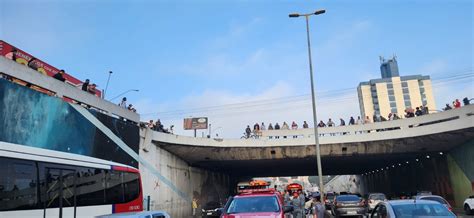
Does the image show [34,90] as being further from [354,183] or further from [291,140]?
[354,183]

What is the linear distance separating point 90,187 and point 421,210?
922 centimetres

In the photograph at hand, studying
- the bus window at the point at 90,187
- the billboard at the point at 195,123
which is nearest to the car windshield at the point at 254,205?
the bus window at the point at 90,187

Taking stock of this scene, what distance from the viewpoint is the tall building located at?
14600cm

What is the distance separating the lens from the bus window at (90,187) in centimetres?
1177

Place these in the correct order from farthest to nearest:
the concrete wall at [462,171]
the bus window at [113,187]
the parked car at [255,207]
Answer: the concrete wall at [462,171]
the bus window at [113,187]
the parked car at [255,207]

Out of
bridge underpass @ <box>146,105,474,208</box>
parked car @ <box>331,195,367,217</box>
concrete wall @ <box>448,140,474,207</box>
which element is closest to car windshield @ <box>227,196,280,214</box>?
parked car @ <box>331,195,367,217</box>

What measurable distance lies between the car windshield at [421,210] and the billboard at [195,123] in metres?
33.9

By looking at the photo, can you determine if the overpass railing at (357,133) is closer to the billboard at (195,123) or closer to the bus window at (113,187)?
the billboard at (195,123)

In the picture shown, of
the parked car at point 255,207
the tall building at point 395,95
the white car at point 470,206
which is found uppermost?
the tall building at point 395,95

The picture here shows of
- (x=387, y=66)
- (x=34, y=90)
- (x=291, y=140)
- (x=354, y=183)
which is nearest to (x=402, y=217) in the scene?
(x=34, y=90)

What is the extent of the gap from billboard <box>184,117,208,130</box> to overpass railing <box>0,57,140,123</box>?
53.8ft

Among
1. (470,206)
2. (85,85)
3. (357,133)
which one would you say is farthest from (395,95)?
(85,85)

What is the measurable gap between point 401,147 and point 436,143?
9.45 feet

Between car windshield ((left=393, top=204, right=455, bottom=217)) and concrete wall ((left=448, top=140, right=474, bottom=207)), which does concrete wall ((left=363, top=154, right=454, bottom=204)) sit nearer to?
concrete wall ((left=448, top=140, right=474, bottom=207))
